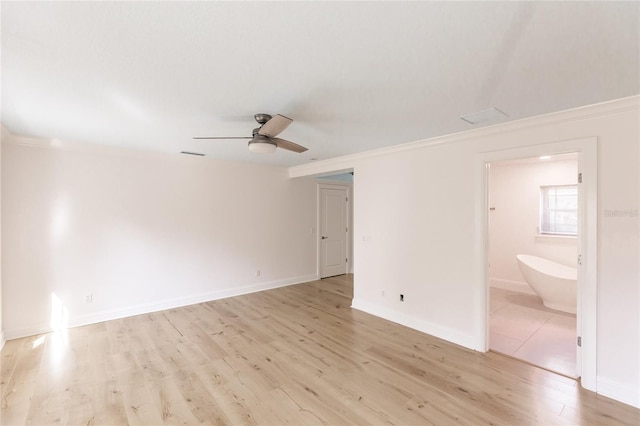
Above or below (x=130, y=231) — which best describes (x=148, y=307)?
below

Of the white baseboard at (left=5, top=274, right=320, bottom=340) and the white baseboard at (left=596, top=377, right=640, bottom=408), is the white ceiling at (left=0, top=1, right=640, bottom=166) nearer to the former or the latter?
the white baseboard at (left=596, top=377, right=640, bottom=408)

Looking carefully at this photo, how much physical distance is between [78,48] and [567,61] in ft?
9.62

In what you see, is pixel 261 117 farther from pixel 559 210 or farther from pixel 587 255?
pixel 559 210

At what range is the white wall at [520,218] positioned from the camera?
194 inches

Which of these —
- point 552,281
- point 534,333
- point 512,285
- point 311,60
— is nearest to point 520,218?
point 512,285

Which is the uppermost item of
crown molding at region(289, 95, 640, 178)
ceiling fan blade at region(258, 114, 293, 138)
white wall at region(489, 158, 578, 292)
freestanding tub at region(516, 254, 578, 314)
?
crown molding at region(289, 95, 640, 178)

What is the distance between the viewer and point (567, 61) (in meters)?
1.69

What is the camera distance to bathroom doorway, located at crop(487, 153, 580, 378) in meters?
3.48

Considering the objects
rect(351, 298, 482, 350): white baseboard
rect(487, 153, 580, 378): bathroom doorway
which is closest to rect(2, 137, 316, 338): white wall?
rect(351, 298, 482, 350): white baseboard

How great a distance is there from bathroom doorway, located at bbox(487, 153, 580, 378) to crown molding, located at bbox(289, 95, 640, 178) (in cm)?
86

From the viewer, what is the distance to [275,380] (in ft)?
8.27

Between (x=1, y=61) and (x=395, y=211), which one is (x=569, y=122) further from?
(x=1, y=61)

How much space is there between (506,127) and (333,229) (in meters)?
4.33

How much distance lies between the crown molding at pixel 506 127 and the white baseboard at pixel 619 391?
7.40 feet
